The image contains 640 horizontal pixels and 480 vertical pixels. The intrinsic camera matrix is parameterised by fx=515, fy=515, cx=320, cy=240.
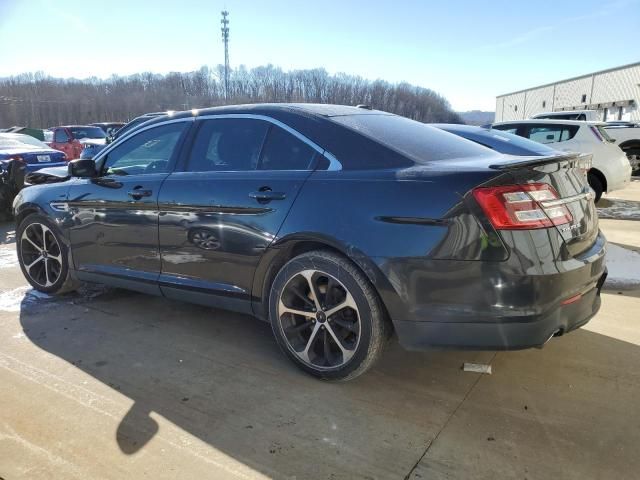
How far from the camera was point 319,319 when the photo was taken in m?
2.97

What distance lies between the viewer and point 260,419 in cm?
265

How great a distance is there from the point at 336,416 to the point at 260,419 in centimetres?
39

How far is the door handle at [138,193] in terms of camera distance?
364 centimetres

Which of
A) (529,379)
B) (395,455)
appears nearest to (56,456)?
(395,455)

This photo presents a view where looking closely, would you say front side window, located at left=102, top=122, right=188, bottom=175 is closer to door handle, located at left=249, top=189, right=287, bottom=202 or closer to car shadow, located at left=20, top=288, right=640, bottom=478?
door handle, located at left=249, top=189, right=287, bottom=202

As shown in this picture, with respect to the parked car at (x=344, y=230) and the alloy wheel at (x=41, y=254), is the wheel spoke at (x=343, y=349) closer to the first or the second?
the parked car at (x=344, y=230)

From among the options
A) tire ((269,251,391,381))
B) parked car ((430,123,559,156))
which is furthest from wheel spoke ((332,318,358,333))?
parked car ((430,123,559,156))

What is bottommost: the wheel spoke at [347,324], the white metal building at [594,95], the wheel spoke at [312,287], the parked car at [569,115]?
the wheel spoke at [347,324]

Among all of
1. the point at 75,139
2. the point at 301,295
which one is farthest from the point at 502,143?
the point at 75,139

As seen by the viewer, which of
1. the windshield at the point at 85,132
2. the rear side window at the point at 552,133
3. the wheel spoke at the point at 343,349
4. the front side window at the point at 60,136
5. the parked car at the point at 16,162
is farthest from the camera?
the windshield at the point at 85,132

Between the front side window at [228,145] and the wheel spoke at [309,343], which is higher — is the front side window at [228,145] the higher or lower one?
the higher one

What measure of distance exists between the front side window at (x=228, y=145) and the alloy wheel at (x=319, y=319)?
842mm

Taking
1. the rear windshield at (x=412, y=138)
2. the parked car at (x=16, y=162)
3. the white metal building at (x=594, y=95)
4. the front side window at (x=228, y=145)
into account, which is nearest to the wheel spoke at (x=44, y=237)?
the front side window at (x=228, y=145)

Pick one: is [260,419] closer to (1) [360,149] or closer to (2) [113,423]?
(2) [113,423]
